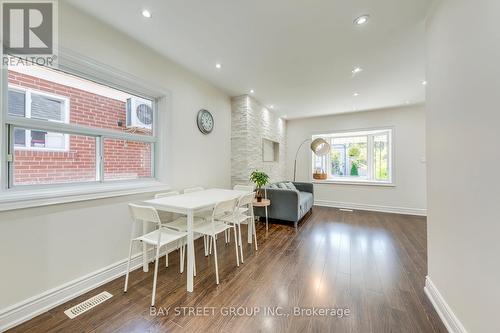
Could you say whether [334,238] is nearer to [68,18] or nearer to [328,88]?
[328,88]

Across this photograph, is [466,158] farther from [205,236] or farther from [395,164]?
[395,164]

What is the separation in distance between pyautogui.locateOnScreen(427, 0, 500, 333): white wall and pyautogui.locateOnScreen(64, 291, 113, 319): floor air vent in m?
2.76

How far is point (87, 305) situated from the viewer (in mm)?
1710

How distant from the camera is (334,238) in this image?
3256 millimetres

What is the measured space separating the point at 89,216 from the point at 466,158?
3.13 m

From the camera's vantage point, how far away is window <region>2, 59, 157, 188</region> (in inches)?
64.3

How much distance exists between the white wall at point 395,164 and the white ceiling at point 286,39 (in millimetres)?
1285

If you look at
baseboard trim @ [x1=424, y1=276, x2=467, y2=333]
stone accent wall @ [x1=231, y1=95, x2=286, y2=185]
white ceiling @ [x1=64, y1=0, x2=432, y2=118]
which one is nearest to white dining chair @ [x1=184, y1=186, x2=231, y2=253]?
stone accent wall @ [x1=231, y1=95, x2=286, y2=185]

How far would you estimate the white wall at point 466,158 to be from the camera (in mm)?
1056

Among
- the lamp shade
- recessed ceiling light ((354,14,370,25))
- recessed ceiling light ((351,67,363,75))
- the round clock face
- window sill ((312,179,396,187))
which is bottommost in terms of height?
window sill ((312,179,396,187))

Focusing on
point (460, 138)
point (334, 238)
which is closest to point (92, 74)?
point (460, 138)

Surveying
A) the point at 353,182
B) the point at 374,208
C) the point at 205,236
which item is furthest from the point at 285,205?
the point at 374,208

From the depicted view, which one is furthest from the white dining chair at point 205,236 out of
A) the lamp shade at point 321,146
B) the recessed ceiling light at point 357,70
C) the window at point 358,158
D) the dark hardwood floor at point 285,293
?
the window at point 358,158

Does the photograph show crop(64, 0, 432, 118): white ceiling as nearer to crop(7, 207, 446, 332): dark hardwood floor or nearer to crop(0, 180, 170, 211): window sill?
crop(0, 180, 170, 211): window sill
